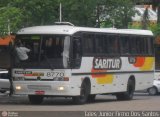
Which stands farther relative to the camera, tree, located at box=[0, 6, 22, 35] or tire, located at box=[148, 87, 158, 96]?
tire, located at box=[148, 87, 158, 96]

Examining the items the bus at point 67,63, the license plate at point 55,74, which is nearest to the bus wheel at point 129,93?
the bus at point 67,63

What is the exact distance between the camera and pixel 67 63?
2645cm

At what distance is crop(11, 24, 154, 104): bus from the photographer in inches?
1044

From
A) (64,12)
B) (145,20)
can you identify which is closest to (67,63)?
(64,12)

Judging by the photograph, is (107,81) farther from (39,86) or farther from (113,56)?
(39,86)

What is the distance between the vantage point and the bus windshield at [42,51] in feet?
86.8

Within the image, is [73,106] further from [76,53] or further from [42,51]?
[42,51]

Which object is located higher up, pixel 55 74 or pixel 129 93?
pixel 55 74

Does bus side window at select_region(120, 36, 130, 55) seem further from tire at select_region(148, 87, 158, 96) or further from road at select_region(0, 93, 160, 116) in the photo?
tire at select_region(148, 87, 158, 96)

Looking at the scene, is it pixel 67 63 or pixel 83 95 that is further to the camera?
pixel 83 95

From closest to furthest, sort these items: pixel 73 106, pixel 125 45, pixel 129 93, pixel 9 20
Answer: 1. pixel 73 106
2. pixel 9 20
3. pixel 125 45
4. pixel 129 93

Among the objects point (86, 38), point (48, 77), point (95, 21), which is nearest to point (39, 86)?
point (48, 77)

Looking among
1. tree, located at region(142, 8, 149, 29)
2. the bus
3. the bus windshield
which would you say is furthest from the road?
tree, located at region(142, 8, 149, 29)

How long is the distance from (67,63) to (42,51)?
1093 millimetres
